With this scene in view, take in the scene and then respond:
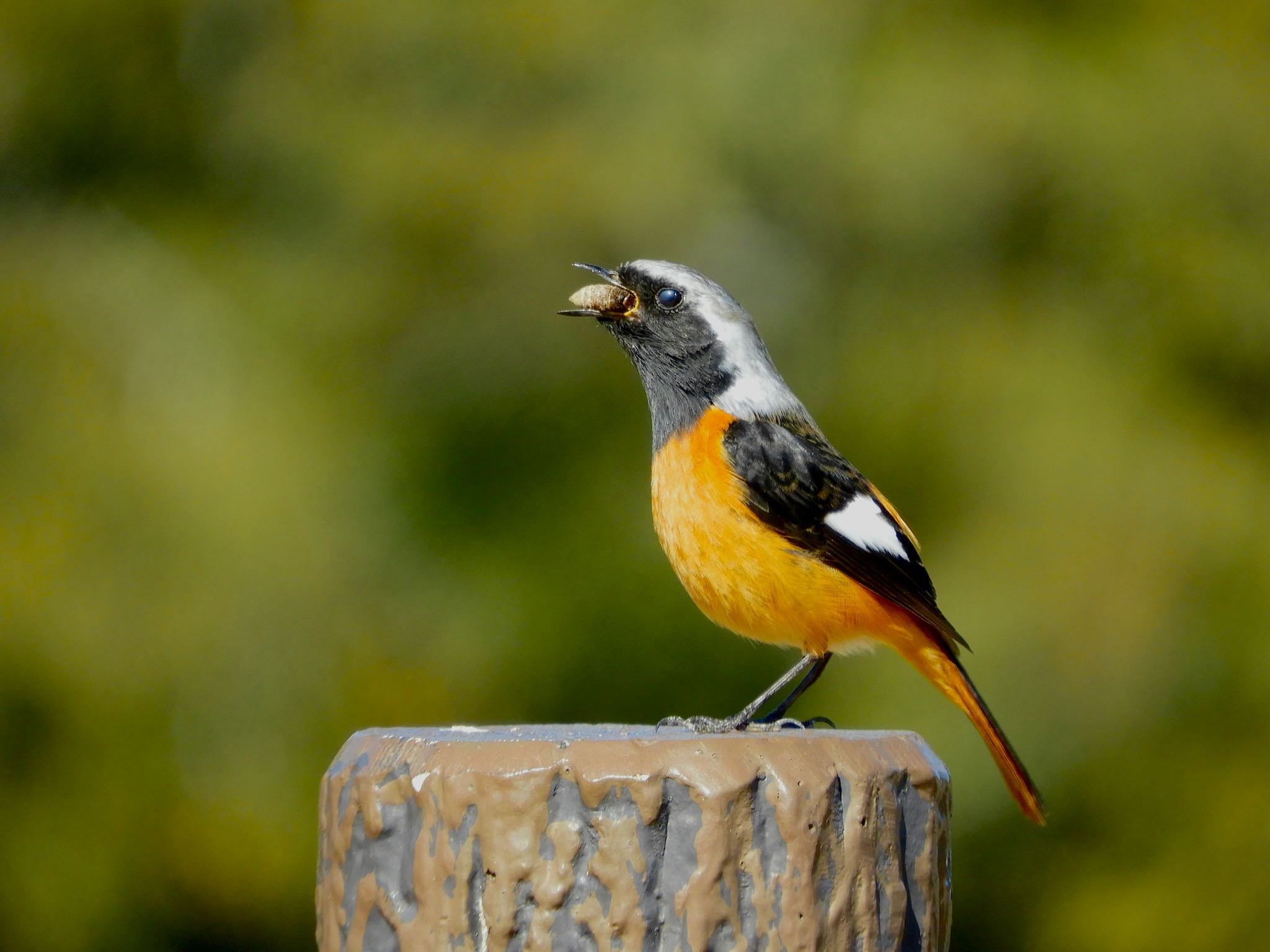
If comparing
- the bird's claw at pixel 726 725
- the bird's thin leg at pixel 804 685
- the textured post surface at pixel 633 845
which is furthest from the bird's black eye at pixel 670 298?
the textured post surface at pixel 633 845

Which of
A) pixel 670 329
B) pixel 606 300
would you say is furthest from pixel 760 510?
pixel 606 300

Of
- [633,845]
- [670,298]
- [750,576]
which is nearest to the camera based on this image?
[633,845]

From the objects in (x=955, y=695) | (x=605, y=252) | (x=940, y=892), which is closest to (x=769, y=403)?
(x=955, y=695)

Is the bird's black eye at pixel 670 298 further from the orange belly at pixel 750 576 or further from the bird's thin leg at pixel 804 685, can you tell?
the bird's thin leg at pixel 804 685

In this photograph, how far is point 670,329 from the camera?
3.62 meters

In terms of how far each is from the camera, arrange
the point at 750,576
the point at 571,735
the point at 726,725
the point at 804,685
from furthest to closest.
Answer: the point at 804,685 < the point at 750,576 < the point at 726,725 < the point at 571,735

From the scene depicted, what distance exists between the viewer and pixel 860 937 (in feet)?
5.94

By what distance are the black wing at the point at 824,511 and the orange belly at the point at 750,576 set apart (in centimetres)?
3

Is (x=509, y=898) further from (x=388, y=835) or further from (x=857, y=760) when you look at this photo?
(x=857, y=760)

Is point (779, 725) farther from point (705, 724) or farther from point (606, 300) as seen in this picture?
point (606, 300)

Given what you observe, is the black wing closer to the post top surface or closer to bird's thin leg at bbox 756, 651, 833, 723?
bird's thin leg at bbox 756, 651, 833, 723

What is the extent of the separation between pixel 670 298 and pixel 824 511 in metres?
0.75

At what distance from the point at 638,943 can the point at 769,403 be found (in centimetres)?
206

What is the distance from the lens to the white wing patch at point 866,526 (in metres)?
3.32
